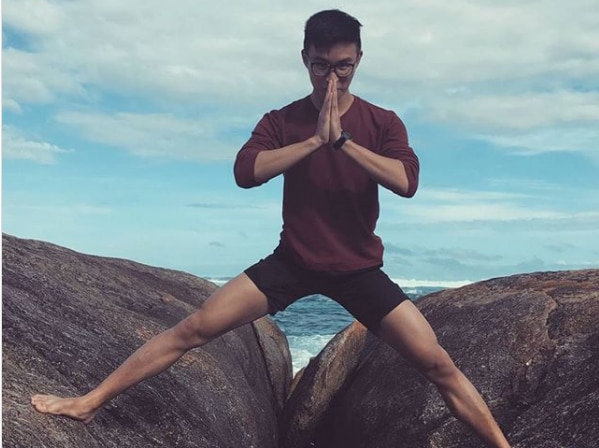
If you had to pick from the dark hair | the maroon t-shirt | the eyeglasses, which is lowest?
the maroon t-shirt

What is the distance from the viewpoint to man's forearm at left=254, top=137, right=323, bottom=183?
203 inches

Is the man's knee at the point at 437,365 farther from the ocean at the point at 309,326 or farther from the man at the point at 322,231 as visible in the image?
the ocean at the point at 309,326

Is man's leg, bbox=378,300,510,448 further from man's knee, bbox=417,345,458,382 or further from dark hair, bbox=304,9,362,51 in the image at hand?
dark hair, bbox=304,9,362,51

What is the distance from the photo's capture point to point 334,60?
209 inches

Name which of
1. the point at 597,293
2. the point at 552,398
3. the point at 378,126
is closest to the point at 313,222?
the point at 378,126

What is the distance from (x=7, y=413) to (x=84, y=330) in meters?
1.87

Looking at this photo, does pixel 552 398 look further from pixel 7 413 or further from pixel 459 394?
pixel 7 413

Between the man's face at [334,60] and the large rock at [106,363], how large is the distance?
118 inches

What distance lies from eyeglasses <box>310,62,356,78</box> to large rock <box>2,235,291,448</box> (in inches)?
120

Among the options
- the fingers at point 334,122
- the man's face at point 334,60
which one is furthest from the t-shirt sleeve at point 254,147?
the fingers at point 334,122

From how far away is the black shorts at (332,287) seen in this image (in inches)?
223

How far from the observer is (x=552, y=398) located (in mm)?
6746

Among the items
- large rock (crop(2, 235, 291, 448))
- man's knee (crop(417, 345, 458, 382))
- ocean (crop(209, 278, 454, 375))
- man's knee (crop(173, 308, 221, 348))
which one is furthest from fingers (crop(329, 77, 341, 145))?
ocean (crop(209, 278, 454, 375))

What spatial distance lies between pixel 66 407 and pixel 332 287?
2088 millimetres
